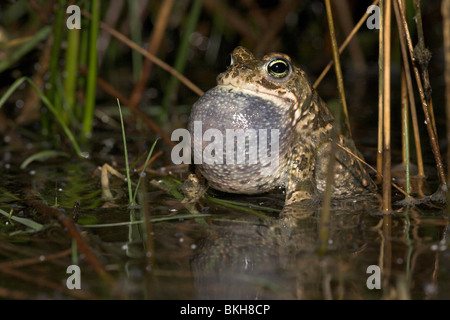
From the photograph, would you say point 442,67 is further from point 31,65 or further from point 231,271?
point 231,271

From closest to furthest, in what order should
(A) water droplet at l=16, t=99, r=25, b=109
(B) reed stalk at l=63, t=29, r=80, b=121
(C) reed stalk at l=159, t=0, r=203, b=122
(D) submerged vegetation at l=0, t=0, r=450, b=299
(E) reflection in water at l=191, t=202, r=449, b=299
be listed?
1. (E) reflection in water at l=191, t=202, r=449, b=299
2. (D) submerged vegetation at l=0, t=0, r=450, b=299
3. (B) reed stalk at l=63, t=29, r=80, b=121
4. (C) reed stalk at l=159, t=0, r=203, b=122
5. (A) water droplet at l=16, t=99, r=25, b=109

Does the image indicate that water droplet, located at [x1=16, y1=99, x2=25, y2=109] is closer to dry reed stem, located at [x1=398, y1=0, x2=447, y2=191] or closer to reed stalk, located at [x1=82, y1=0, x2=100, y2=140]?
reed stalk, located at [x1=82, y1=0, x2=100, y2=140]

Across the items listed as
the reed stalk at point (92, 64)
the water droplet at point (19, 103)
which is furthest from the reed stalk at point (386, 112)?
the water droplet at point (19, 103)

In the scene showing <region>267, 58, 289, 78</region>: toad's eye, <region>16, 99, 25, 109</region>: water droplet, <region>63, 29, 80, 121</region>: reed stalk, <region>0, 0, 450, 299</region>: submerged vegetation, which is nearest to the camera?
<region>0, 0, 450, 299</region>: submerged vegetation

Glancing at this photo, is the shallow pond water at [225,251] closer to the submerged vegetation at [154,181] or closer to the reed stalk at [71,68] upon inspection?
the submerged vegetation at [154,181]

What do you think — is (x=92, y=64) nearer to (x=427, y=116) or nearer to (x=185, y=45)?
(x=185, y=45)

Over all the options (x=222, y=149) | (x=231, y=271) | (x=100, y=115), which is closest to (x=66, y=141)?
(x=100, y=115)

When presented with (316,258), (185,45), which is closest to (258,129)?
(316,258)

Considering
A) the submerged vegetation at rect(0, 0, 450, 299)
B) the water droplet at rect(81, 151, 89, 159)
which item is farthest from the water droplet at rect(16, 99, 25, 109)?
the water droplet at rect(81, 151, 89, 159)
